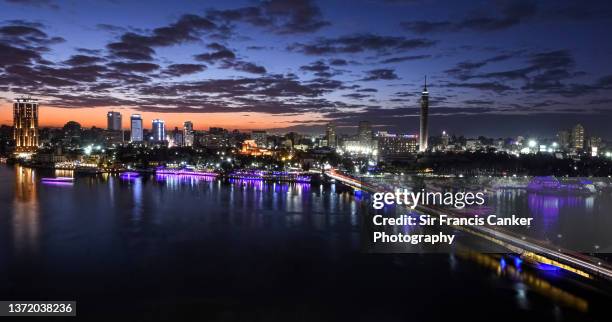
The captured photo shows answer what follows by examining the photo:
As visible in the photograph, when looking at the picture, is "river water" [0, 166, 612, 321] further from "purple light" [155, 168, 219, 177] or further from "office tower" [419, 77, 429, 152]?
"office tower" [419, 77, 429, 152]

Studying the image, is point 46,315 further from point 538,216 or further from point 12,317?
point 538,216

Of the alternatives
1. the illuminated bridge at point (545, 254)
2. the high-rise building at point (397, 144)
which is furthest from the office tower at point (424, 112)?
the illuminated bridge at point (545, 254)

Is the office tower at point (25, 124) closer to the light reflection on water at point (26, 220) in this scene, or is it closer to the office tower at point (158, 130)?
the office tower at point (158, 130)

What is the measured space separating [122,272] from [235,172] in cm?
1284

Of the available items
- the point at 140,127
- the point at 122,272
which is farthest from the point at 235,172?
the point at 140,127

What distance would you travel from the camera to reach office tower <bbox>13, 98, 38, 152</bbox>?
95.7 ft

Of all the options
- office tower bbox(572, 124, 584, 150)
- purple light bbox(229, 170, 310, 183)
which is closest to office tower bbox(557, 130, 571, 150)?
office tower bbox(572, 124, 584, 150)

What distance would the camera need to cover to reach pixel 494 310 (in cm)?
384

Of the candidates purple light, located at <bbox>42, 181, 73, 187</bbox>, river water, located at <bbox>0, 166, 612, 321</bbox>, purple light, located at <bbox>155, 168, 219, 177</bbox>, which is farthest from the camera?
purple light, located at <bbox>155, 168, 219, 177</bbox>

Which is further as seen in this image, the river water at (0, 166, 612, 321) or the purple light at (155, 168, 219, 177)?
the purple light at (155, 168, 219, 177)

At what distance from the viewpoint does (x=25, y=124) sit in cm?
2950

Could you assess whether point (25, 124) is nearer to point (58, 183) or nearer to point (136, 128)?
point (136, 128)

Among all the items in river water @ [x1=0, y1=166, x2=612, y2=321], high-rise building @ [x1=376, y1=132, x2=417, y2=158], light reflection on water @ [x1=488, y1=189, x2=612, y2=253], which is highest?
high-rise building @ [x1=376, y1=132, x2=417, y2=158]

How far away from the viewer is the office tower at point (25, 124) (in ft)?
95.7
